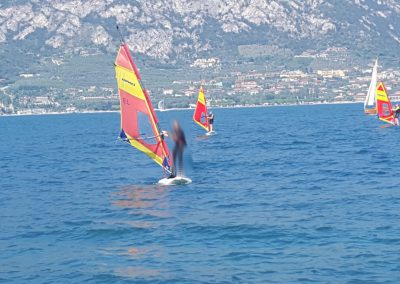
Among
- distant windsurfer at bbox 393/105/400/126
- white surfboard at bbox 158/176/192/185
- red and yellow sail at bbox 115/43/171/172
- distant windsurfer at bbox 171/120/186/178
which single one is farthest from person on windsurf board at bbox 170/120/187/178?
distant windsurfer at bbox 393/105/400/126

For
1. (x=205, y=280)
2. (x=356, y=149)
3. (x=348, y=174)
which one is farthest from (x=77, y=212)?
(x=356, y=149)

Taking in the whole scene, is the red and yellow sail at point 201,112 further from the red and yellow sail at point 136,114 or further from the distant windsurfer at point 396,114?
the red and yellow sail at point 136,114

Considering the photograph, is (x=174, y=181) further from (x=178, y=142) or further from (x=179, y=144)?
(x=178, y=142)

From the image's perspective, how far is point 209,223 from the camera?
44219 mm

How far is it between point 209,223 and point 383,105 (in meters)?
97.6

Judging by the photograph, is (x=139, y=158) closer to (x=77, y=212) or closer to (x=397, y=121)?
(x=77, y=212)

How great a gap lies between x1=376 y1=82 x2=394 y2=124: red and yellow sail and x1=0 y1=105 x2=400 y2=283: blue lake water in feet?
183

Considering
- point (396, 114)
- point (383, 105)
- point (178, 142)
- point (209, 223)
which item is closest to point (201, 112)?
point (383, 105)

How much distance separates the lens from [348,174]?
214ft

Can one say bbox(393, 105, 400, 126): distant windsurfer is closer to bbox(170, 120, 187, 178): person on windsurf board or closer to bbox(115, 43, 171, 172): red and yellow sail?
bbox(170, 120, 187, 178): person on windsurf board

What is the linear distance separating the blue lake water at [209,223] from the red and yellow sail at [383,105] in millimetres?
A: 55687

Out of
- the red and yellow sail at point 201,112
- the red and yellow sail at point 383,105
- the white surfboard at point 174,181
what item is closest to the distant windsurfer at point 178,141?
the white surfboard at point 174,181

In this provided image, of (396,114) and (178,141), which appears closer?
(178,141)

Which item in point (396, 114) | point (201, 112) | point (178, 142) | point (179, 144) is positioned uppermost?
point (178, 142)
